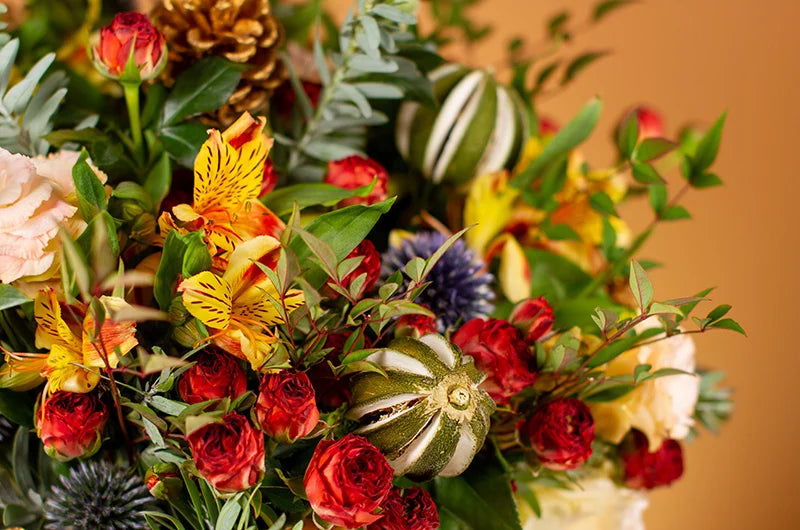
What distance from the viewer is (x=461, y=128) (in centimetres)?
61

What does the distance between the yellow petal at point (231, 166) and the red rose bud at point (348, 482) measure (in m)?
0.15

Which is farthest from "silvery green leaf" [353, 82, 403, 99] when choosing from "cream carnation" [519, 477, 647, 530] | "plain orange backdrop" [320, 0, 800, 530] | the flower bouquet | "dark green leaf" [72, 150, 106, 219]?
"plain orange backdrop" [320, 0, 800, 530]

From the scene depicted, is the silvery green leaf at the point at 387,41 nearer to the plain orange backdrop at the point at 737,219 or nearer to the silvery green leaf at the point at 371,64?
the silvery green leaf at the point at 371,64

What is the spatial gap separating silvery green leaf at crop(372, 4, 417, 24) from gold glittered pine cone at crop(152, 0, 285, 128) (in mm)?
96

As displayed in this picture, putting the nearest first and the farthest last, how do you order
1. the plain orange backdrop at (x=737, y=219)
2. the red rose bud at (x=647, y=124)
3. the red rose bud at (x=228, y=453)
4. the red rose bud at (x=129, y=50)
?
the red rose bud at (x=228, y=453) < the red rose bud at (x=129, y=50) < the red rose bud at (x=647, y=124) < the plain orange backdrop at (x=737, y=219)

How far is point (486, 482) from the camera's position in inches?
18.8

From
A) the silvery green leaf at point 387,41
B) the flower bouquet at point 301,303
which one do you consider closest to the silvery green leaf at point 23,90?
the flower bouquet at point 301,303

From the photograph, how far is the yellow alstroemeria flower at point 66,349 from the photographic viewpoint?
366mm

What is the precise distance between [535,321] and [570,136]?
0.20 meters

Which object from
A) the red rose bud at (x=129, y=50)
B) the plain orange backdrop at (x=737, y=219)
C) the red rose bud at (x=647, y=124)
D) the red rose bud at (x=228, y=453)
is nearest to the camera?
the red rose bud at (x=228, y=453)

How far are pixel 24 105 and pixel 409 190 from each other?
0.32m

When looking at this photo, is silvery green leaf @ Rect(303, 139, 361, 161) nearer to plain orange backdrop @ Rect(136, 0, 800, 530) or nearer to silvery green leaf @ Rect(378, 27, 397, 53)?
silvery green leaf @ Rect(378, 27, 397, 53)

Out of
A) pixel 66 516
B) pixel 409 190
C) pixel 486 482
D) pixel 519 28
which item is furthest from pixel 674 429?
pixel 519 28

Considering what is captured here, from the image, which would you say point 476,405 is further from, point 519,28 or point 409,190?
point 519,28
